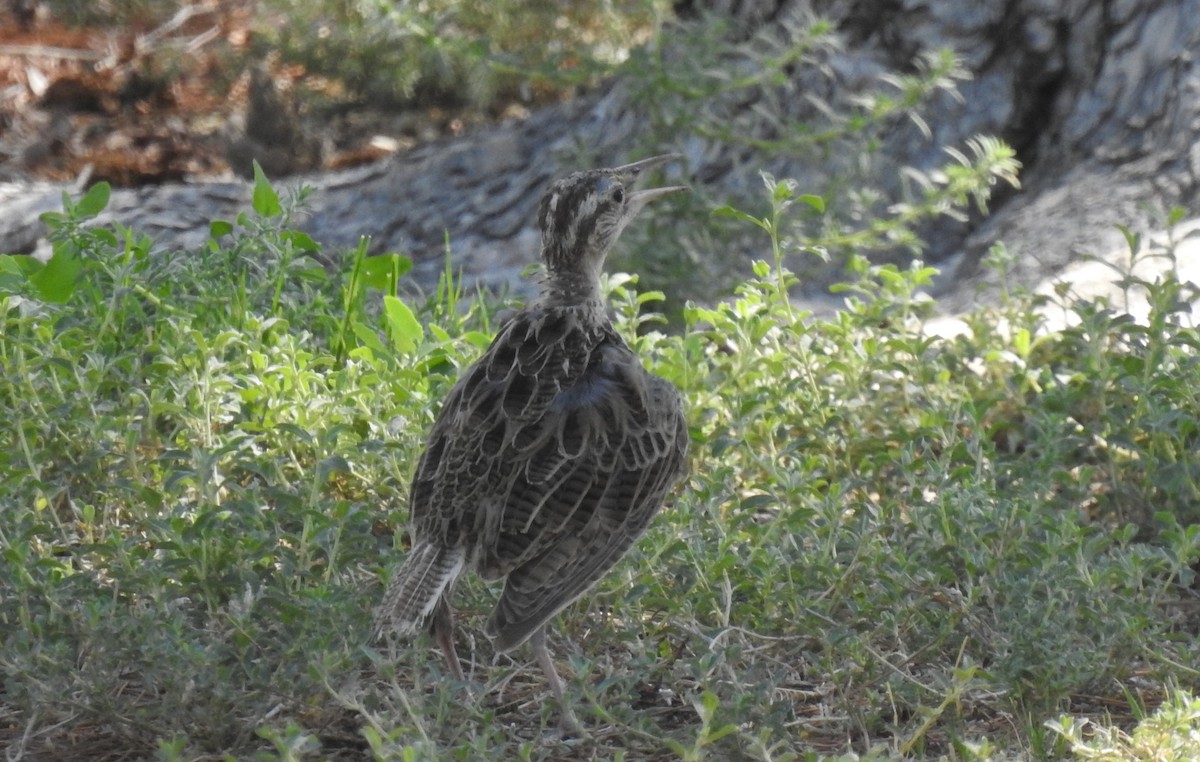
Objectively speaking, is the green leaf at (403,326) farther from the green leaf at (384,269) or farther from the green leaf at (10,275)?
the green leaf at (10,275)

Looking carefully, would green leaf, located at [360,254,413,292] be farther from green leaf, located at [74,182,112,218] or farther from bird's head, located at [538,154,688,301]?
bird's head, located at [538,154,688,301]

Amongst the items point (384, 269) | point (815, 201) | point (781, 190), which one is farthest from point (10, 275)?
point (815, 201)

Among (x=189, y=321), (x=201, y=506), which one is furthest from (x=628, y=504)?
(x=189, y=321)

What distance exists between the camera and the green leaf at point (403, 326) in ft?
19.8

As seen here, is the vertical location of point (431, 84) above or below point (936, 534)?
below

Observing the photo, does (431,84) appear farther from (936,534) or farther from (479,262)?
(936,534)

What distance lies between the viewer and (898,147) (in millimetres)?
8242

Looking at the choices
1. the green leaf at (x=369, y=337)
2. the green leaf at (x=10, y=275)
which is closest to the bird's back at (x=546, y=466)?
the green leaf at (x=369, y=337)

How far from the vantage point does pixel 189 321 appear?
5.71 metres

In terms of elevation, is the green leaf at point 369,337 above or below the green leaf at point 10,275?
above

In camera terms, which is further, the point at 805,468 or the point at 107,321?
the point at 107,321

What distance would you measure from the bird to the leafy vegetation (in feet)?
0.69

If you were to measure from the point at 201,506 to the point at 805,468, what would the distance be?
1.94 m

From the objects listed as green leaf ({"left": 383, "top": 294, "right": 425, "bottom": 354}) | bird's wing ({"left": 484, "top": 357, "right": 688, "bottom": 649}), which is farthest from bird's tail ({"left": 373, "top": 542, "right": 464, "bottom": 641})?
green leaf ({"left": 383, "top": 294, "right": 425, "bottom": 354})
